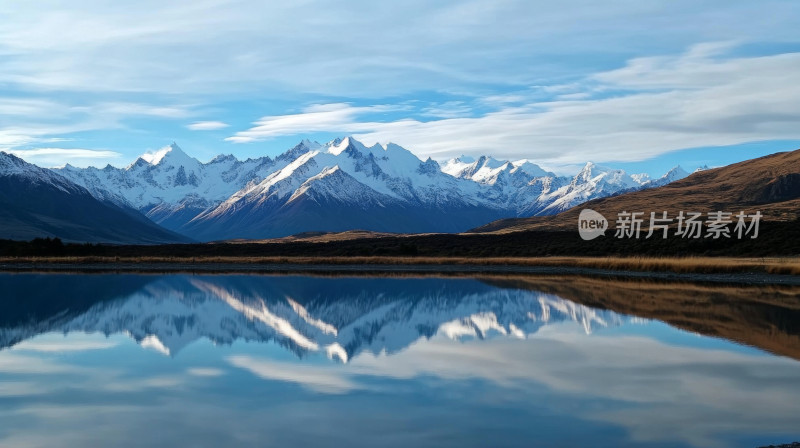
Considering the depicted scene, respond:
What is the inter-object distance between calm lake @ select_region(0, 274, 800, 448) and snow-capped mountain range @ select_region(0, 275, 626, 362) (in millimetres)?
159

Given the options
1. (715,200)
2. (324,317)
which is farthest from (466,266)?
(715,200)

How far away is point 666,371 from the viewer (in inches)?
752

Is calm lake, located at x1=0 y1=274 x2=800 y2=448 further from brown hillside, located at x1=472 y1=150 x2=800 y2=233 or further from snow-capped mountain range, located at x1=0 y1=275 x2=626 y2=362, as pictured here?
brown hillside, located at x1=472 y1=150 x2=800 y2=233

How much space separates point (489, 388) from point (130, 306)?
25.2m

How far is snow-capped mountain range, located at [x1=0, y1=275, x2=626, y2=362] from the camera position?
85.3 feet

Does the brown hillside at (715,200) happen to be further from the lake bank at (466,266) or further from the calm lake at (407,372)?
the calm lake at (407,372)

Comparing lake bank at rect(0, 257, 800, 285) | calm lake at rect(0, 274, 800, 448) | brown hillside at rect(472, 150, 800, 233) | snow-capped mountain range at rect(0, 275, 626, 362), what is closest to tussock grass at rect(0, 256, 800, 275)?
lake bank at rect(0, 257, 800, 285)

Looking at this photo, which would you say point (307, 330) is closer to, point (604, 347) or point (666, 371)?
point (604, 347)

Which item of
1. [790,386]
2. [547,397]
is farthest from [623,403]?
[790,386]

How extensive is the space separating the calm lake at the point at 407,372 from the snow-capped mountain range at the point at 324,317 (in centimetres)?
16

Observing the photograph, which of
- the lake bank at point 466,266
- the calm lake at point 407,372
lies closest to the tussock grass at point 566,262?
the lake bank at point 466,266

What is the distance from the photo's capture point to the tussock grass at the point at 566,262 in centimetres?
5391

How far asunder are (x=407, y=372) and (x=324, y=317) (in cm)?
1419

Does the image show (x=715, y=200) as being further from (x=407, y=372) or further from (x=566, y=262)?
(x=407, y=372)
